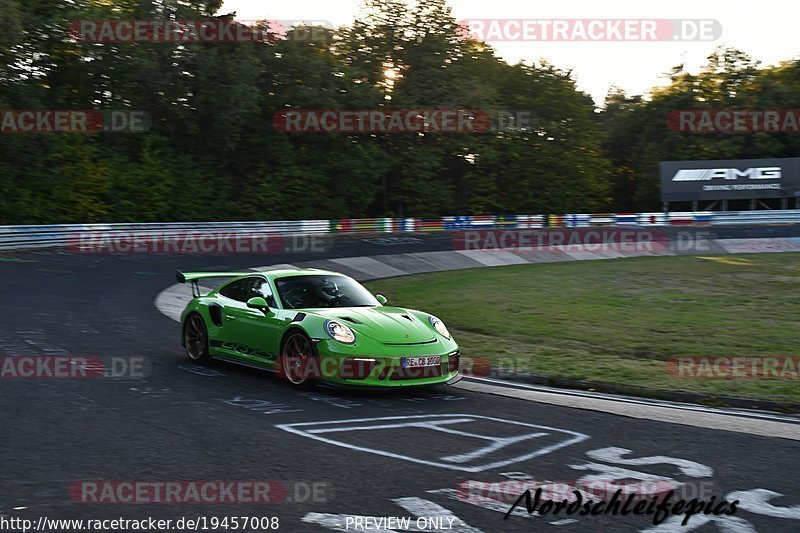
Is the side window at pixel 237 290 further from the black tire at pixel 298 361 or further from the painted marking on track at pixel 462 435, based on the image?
the painted marking on track at pixel 462 435

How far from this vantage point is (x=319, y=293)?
10.2 meters

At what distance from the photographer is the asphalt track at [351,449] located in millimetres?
5160

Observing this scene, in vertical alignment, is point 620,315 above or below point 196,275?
below

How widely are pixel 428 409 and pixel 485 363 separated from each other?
3.17 meters


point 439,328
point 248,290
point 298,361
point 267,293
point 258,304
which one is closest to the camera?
point 298,361

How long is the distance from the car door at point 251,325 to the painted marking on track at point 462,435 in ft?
7.44

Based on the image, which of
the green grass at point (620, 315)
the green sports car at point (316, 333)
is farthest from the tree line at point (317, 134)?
the green sports car at point (316, 333)

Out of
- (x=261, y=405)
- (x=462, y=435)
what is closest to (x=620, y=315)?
(x=261, y=405)

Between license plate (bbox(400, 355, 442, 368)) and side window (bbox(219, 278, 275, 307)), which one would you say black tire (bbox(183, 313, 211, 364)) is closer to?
side window (bbox(219, 278, 275, 307))

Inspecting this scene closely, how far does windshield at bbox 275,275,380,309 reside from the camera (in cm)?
1002

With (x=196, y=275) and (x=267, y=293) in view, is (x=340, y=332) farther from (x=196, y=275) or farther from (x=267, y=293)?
(x=196, y=275)

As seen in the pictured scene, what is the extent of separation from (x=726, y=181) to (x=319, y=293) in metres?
50.4

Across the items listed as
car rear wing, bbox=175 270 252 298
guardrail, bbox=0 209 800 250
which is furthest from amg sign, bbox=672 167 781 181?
car rear wing, bbox=175 270 252 298

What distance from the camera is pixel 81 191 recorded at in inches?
1606
